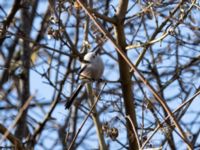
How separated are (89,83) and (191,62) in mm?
1253

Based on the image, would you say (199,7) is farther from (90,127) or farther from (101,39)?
(90,127)

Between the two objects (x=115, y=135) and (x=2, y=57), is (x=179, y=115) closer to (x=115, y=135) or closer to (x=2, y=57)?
(x=115, y=135)

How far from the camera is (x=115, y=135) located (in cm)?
345

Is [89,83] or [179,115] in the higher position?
[89,83]

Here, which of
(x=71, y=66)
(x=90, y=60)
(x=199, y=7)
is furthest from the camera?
(x=71, y=66)

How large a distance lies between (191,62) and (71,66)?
1.53 m

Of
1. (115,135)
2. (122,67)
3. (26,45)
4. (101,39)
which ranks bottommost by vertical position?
(115,135)

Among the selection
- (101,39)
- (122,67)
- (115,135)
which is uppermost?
(101,39)

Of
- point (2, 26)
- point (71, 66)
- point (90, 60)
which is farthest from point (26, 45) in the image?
point (2, 26)

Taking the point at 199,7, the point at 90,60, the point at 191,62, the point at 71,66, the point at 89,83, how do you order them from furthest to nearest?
the point at 71,66, the point at 191,62, the point at 90,60, the point at 89,83, the point at 199,7

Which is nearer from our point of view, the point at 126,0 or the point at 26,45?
the point at 126,0

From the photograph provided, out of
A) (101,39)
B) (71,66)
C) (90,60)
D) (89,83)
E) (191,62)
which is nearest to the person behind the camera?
(101,39)

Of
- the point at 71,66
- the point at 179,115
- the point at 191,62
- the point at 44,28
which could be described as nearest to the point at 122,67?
the point at 179,115

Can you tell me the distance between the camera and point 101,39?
4.18 metres
